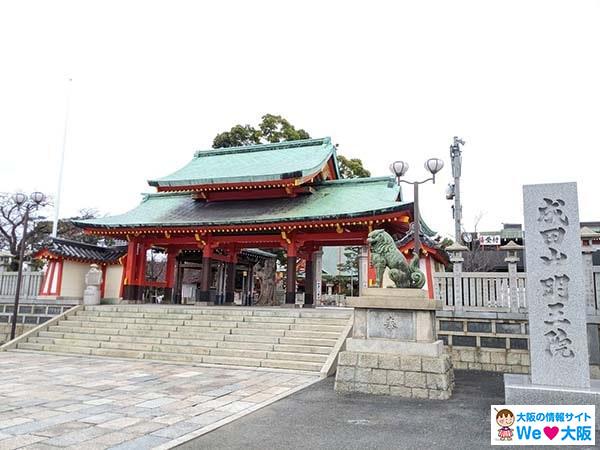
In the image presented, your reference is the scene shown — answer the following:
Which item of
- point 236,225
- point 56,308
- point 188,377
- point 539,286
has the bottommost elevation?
point 188,377

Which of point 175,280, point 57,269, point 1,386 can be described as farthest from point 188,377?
point 175,280

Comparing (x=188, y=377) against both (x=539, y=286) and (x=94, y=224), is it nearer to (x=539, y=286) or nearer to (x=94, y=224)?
(x=539, y=286)

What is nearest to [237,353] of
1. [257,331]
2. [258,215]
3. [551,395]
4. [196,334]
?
[257,331]

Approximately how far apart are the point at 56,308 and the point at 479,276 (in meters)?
15.6

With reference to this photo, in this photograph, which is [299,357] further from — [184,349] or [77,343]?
[77,343]

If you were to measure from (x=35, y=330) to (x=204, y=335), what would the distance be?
6551 mm

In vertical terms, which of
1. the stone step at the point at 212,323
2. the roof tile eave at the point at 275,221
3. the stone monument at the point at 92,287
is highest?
the roof tile eave at the point at 275,221

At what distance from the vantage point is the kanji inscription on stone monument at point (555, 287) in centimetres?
668

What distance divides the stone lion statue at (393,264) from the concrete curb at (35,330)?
12.7 metres

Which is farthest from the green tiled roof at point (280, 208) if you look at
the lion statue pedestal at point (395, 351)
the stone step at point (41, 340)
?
the lion statue pedestal at point (395, 351)

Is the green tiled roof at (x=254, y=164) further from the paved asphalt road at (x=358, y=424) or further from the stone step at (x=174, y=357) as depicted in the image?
the paved asphalt road at (x=358, y=424)

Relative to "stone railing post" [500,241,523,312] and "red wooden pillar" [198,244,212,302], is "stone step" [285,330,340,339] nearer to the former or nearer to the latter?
"stone railing post" [500,241,523,312]

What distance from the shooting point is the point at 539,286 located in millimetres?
7016

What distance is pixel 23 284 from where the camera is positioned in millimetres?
18219
